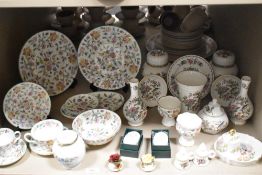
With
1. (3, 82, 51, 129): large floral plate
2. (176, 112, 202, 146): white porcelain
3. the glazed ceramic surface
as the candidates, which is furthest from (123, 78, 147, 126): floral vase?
(3, 82, 51, 129): large floral plate

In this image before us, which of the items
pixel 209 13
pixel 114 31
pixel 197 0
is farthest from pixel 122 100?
pixel 209 13

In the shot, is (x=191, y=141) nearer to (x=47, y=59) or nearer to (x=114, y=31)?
(x=114, y=31)

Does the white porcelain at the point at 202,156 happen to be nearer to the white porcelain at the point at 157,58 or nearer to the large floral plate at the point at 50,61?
the white porcelain at the point at 157,58

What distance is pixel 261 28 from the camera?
977mm

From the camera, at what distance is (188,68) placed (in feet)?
3.87

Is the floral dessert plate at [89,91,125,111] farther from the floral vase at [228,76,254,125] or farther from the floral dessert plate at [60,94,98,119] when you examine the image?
the floral vase at [228,76,254,125]

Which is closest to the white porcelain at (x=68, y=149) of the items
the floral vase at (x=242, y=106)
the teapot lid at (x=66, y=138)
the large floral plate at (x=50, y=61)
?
the teapot lid at (x=66, y=138)

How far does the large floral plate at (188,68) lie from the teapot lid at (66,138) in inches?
15.6

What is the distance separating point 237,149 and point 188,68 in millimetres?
321

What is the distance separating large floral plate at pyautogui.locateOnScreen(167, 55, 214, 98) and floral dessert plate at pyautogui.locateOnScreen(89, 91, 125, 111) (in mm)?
169

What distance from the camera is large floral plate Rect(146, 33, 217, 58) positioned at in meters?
1.32

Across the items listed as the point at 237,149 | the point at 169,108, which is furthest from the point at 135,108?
the point at 237,149

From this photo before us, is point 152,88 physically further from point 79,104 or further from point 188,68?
point 79,104

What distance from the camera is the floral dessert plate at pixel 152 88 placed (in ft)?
3.84
